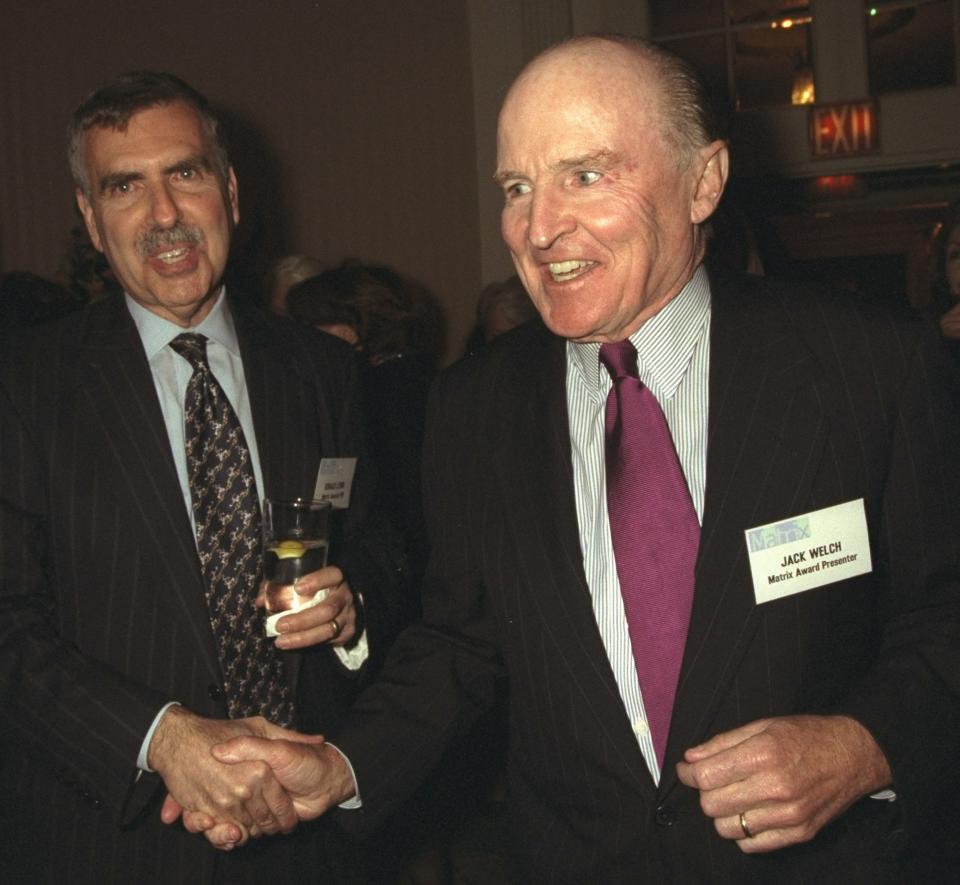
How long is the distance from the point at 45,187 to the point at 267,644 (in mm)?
5879

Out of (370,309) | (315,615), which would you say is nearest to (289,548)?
(315,615)

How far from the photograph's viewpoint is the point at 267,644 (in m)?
2.00

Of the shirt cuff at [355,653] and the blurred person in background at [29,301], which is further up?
the blurred person in background at [29,301]

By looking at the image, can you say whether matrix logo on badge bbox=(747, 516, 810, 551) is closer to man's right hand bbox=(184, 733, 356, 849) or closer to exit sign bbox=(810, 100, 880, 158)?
man's right hand bbox=(184, 733, 356, 849)

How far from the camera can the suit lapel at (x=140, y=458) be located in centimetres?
190

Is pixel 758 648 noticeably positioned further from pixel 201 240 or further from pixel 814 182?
pixel 814 182

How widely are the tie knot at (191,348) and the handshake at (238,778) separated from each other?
2.33 feet

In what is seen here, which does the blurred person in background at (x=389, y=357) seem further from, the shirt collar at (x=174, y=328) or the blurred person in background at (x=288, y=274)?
the shirt collar at (x=174, y=328)

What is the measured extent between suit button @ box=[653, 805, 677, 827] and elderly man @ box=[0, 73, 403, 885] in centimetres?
63

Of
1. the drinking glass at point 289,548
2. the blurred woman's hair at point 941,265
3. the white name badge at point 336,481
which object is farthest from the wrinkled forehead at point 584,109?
the blurred woman's hair at point 941,265

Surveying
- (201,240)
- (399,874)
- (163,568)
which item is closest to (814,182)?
(399,874)

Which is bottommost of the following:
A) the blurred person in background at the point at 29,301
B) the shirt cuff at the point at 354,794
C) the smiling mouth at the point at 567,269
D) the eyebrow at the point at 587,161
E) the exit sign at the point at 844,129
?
the shirt cuff at the point at 354,794

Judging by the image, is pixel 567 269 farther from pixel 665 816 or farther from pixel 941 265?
pixel 941 265

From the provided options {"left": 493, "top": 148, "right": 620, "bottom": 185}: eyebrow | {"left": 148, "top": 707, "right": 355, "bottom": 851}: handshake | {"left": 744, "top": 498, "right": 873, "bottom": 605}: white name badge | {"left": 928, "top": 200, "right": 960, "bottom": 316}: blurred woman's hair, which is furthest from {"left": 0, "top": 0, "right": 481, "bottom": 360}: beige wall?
{"left": 744, "top": 498, "right": 873, "bottom": 605}: white name badge
